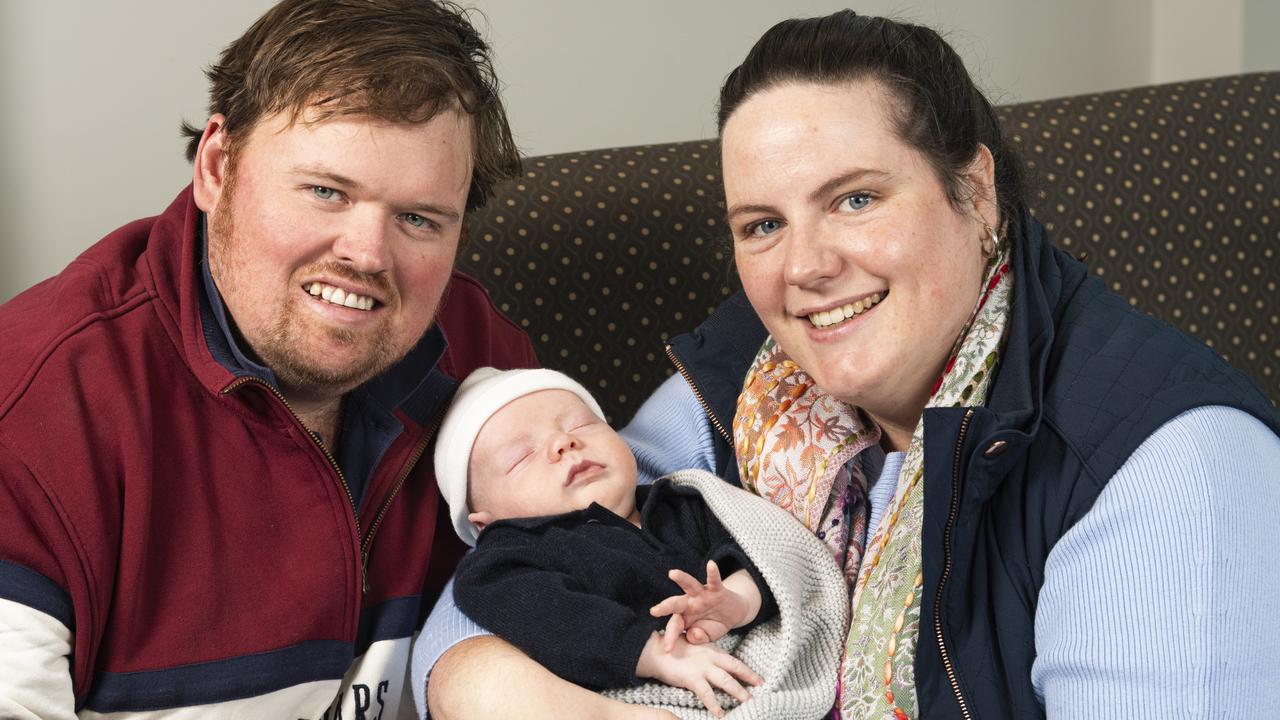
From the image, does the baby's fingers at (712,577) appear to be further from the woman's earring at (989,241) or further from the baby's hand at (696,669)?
the woman's earring at (989,241)

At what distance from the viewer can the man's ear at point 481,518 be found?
192 centimetres

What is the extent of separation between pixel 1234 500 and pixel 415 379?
47.2 inches

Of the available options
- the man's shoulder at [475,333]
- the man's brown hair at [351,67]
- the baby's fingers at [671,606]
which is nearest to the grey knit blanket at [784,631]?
the baby's fingers at [671,606]

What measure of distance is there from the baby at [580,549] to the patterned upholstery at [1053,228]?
0.55 meters

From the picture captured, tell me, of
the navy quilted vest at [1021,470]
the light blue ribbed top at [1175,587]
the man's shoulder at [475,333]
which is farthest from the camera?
the man's shoulder at [475,333]

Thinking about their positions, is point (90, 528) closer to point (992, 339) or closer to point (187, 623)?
point (187, 623)

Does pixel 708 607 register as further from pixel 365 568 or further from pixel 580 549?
pixel 365 568

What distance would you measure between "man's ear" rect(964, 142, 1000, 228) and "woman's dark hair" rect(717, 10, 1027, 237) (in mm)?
13

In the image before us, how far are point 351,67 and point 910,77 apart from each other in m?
0.78

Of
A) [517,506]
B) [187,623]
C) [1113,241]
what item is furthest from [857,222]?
[1113,241]

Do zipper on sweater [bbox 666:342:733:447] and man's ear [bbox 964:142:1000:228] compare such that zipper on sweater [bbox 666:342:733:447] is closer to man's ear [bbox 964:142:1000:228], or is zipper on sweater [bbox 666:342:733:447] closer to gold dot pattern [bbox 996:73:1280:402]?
man's ear [bbox 964:142:1000:228]

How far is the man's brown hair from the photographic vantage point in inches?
67.6

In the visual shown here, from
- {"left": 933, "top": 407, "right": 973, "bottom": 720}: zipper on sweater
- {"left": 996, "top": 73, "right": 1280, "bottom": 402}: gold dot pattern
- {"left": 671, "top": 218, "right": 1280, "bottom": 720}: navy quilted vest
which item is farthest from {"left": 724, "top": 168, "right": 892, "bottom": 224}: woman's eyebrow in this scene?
{"left": 996, "top": 73, "right": 1280, "bottom": 402}: gold dot pattern

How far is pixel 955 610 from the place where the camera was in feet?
5.01
